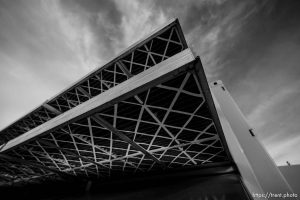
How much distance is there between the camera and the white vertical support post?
723 cm

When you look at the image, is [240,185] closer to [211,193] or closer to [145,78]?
[211,193]

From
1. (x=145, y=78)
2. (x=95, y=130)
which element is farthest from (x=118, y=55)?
(x=145, y=78)

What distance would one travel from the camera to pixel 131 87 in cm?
585

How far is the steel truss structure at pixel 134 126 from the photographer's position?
239 inches

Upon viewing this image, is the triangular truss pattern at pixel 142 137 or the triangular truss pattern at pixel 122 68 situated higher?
the triangular truss pattern at pixel 122 68

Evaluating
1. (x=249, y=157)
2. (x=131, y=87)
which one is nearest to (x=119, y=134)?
(x=131, y=87)

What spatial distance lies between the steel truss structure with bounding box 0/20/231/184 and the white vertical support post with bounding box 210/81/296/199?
3.40 feet

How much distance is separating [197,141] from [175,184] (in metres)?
5.28

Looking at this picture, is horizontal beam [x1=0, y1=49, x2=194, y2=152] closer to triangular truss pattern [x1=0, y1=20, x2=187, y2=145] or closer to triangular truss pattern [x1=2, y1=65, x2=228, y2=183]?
triangular truss pattern [x1=2, y1=65, x2=228, y2=183]

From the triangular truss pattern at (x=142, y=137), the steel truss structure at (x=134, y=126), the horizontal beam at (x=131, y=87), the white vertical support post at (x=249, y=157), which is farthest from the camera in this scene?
the white vertical support post at (x=249, y=157)

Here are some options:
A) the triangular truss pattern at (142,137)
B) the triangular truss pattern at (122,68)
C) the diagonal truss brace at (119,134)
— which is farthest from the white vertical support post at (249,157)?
the triangular truss pattern at (122,68)

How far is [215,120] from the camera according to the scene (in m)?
7.27

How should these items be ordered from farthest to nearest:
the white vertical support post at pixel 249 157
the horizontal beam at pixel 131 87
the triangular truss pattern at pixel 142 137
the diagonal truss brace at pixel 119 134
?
the diagonal truss brace at pixel 119 134 < the white vertical support post at pixel 249 157 < the triangular truss pattern at pixel 142 137 < the horizontal beam at pixel 131 87

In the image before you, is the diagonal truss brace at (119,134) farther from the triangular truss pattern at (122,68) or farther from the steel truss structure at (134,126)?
the triangular truss pattern at (122,68)
